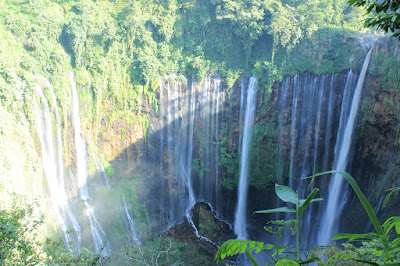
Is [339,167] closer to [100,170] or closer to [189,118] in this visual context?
[189,118]

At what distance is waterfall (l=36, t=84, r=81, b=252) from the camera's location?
42.6 feet

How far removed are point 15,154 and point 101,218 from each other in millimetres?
5577

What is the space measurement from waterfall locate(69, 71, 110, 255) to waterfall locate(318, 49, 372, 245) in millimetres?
10930

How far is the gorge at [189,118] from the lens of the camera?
42.6 ft

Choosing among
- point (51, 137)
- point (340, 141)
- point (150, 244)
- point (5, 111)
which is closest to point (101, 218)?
point (150, 244)

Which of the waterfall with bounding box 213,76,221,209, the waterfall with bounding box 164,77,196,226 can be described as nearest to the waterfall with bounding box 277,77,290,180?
the waterfall with bounding box 213,76,221,209

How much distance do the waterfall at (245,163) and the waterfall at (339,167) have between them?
410cm

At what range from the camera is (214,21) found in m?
16.9

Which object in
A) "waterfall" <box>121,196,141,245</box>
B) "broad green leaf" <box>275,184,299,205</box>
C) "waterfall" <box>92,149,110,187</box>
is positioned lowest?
"waterfall" <box>121,196,141,245</box>

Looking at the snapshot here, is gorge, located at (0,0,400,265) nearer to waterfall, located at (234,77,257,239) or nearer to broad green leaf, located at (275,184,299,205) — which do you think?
waterfall, located at (234,77,257,239)

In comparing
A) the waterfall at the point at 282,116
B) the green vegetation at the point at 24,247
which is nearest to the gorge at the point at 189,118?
the waterfall at the point at 282,116

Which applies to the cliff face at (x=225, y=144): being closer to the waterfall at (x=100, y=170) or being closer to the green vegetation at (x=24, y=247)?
A: the waterfall at (x=100, y=170)

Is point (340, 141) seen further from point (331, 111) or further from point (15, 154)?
point (15, 154)

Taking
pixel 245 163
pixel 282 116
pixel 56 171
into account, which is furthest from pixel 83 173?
pixel 282 116
